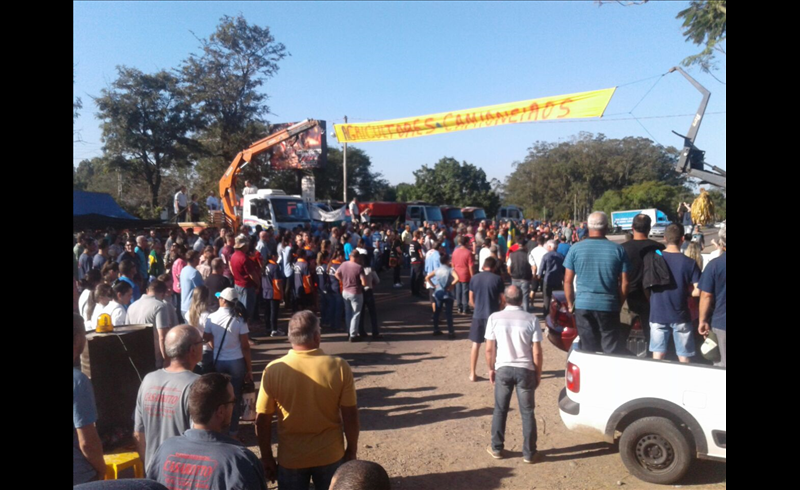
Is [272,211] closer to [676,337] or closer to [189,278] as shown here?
[189,278]

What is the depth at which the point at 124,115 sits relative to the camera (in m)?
29.7

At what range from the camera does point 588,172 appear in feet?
198

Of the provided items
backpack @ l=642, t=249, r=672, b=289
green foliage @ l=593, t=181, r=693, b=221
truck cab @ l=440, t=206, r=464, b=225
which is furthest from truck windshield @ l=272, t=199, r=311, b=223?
green foliage @ l=593, t=181, r=693, b=221

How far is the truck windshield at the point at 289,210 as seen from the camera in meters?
21.5

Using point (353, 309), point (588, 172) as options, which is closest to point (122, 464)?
point (353, 309)

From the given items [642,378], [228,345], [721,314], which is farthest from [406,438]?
[721,314]

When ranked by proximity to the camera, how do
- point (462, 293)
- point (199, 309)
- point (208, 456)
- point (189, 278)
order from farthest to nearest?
point (462, 293)
point (189, 278)
point (199, 309)
point (208, 456)

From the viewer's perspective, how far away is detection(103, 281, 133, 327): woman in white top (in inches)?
239

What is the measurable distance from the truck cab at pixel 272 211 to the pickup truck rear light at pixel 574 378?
16.9 metres

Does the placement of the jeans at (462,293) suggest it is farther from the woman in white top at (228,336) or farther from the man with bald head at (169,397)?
the man with bald head at (169,397)

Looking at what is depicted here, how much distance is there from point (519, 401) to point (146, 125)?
3009 cm

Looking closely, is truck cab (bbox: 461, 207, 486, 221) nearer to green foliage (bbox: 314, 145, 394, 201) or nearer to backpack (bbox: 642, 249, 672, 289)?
green foliage (bbox: 314, 145, 394, 201)
